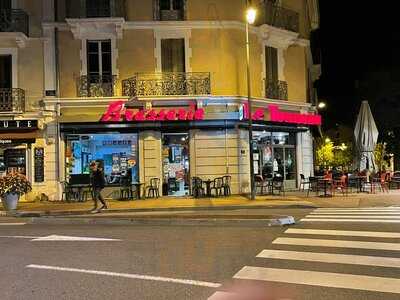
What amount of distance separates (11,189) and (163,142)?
279 inches

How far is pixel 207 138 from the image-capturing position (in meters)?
25.2

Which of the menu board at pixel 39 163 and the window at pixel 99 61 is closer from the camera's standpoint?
the menu board at pixel 39 163

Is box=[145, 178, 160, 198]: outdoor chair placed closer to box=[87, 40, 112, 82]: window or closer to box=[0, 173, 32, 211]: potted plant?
box=[87, 40, 112, 82]: window

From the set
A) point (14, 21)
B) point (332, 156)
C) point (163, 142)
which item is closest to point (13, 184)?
point (163, 142)

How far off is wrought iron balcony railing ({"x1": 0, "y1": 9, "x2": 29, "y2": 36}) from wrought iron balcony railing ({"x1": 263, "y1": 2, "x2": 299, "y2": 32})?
35.1ft

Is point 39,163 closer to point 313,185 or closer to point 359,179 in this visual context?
point 313,185

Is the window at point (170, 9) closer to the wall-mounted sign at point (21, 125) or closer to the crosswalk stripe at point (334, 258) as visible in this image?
the wall-mounted sign at point (21, 125)

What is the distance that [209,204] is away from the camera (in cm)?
2100

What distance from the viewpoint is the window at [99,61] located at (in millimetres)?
25219

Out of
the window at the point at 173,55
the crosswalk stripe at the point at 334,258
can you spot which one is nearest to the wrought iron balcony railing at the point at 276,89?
the window at the point at 173,55

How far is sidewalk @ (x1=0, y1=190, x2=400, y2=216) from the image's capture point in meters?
19.8

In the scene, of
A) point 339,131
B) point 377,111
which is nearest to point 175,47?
point 377,111

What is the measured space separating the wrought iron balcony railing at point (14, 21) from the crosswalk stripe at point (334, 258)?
18.3 meters

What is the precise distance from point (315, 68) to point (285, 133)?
1504 cm
